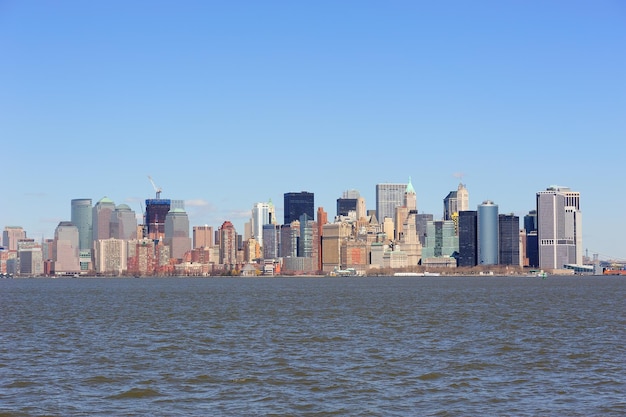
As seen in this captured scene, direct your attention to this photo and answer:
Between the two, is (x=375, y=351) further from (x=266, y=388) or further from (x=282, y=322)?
(x=282, y=322)

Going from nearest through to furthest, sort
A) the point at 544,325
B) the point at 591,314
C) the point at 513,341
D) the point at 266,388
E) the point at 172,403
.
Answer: the point at 172,403, the point at 266,388, the point at 513,341, the point at 544,325, the point at 591,314

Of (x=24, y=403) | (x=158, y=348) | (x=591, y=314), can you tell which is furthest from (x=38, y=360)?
(x=591, y=314)

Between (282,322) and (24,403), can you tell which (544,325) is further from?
(24,403)

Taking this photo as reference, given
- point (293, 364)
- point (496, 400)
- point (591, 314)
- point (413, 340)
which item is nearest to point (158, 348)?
point (293, 364)

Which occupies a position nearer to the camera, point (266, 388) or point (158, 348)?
point (266, 388)

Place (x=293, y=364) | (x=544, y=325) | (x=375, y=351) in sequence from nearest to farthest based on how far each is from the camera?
(x=293, y=364) < (x=375, y=351) < (x=544, y=325)

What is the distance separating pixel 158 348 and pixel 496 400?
2353 centimetres

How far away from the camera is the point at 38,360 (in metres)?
45.9

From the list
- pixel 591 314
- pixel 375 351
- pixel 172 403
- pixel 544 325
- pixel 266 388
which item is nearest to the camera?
pixel 172 403

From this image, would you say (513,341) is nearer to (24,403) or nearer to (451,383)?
(451,383)

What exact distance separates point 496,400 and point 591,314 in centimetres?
5375

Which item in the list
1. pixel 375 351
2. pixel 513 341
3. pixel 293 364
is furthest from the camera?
pixel 513 341

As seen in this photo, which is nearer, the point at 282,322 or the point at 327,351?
the point at 327,351

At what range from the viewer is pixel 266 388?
36.7 metres
